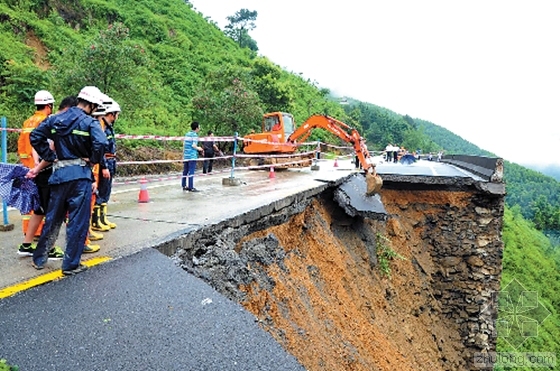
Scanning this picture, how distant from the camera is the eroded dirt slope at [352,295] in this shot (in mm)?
5277

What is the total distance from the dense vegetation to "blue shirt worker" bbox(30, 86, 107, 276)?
30.6ft

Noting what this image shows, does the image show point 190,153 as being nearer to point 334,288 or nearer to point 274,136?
point 334,288

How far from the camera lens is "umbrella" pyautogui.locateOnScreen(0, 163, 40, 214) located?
441 centimetres

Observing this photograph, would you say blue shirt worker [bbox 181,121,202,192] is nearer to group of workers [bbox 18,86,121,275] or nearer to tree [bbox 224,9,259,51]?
group of workers [bbox 18,86,121,275]

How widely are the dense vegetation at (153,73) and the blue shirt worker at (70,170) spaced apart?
9.34 m

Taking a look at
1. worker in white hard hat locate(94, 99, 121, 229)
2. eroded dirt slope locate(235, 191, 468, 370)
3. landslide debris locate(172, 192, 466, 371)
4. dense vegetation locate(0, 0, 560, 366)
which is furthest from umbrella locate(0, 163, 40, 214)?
dense vegetation locate(0, 0, 560, 366)

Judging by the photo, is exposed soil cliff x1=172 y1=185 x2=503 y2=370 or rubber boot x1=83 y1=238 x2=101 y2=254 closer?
rubber boot x1=83 y1=238 x2=101 y2=254

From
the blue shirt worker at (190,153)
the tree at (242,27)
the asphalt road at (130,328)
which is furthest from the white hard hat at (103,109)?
the tree at (242,27)

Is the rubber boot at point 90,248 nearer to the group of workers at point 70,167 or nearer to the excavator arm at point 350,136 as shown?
the group of workers at point 70,167

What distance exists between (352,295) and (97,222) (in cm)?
469

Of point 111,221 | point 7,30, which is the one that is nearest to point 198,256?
point 111,221

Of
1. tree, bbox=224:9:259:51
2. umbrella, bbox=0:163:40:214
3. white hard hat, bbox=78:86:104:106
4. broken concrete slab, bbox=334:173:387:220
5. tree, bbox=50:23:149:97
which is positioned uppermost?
tree, bbox=224:9:259:51

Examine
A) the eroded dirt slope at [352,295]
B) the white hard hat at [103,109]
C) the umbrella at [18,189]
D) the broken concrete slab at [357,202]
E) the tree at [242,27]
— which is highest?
the tree at [242,27]

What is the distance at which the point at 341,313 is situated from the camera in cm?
703
